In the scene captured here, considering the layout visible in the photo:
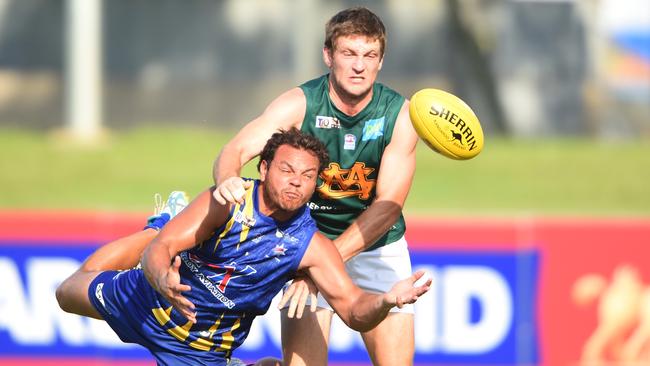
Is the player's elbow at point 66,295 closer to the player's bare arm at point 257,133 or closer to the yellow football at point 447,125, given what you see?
the player's bare arm at point 257,133

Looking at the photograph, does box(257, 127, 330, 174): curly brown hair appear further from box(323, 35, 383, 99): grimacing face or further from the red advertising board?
the red advertising board

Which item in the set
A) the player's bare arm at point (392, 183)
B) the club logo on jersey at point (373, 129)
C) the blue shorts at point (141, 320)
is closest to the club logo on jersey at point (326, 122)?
the club logo on jersey at point (373, 129)

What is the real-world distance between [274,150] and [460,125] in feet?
3.41

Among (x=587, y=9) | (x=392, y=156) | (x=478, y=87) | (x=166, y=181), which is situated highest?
(x=587, y=9)

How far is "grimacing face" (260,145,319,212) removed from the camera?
6.16 metres

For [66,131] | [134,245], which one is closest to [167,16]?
[66,131]

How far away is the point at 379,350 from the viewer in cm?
741

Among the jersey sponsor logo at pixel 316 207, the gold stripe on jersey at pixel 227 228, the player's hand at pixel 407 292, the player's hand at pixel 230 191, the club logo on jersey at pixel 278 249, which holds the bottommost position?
the player's hand at pixel 407 292

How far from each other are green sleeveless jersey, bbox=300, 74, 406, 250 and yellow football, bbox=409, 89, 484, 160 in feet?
1.32

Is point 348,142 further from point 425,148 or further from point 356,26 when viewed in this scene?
point 425,148

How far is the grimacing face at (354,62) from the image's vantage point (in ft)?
22.0

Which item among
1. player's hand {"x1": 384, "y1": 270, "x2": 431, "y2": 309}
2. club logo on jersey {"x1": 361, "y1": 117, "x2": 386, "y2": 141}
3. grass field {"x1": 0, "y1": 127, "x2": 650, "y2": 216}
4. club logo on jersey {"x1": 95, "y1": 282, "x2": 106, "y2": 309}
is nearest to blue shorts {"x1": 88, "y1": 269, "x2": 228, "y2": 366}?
club logo on jersey {"x1": 95, "y1": 282, "x2": 106, "y2": 309}

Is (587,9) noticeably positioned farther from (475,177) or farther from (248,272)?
(248,272)

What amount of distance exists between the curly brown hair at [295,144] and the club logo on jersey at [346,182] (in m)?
0.66
